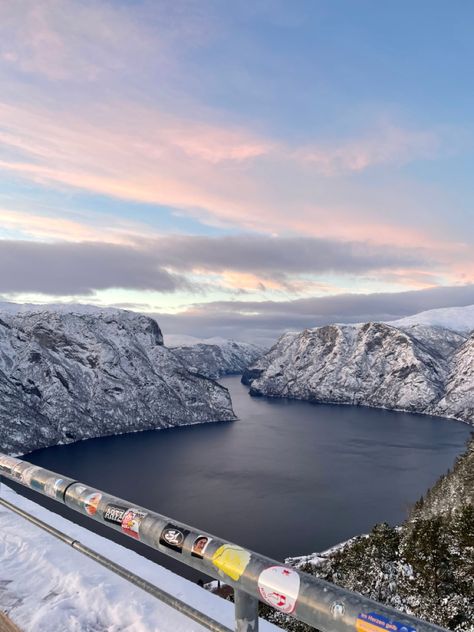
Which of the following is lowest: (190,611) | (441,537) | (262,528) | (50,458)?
(50,458)

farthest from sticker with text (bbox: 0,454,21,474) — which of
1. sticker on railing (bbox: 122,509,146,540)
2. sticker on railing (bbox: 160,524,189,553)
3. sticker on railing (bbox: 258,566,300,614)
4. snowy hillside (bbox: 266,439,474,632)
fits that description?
snowy hillside (bbox: 266,439,474,632)

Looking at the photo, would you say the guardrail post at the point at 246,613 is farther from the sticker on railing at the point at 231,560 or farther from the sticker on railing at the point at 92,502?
the sticker on railing at the point at 92,502

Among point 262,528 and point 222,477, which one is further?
point 222,477

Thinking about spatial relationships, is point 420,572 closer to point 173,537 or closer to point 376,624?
point 173,537

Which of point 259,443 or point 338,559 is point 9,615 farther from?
point 259,443

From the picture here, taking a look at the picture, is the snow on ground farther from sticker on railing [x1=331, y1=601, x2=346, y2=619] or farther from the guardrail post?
sticker on railing [x1=331, y1=601, x2=346, y2=619]

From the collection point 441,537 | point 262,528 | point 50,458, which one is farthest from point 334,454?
point 441,537

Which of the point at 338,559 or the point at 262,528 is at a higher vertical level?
the point at 338,559
